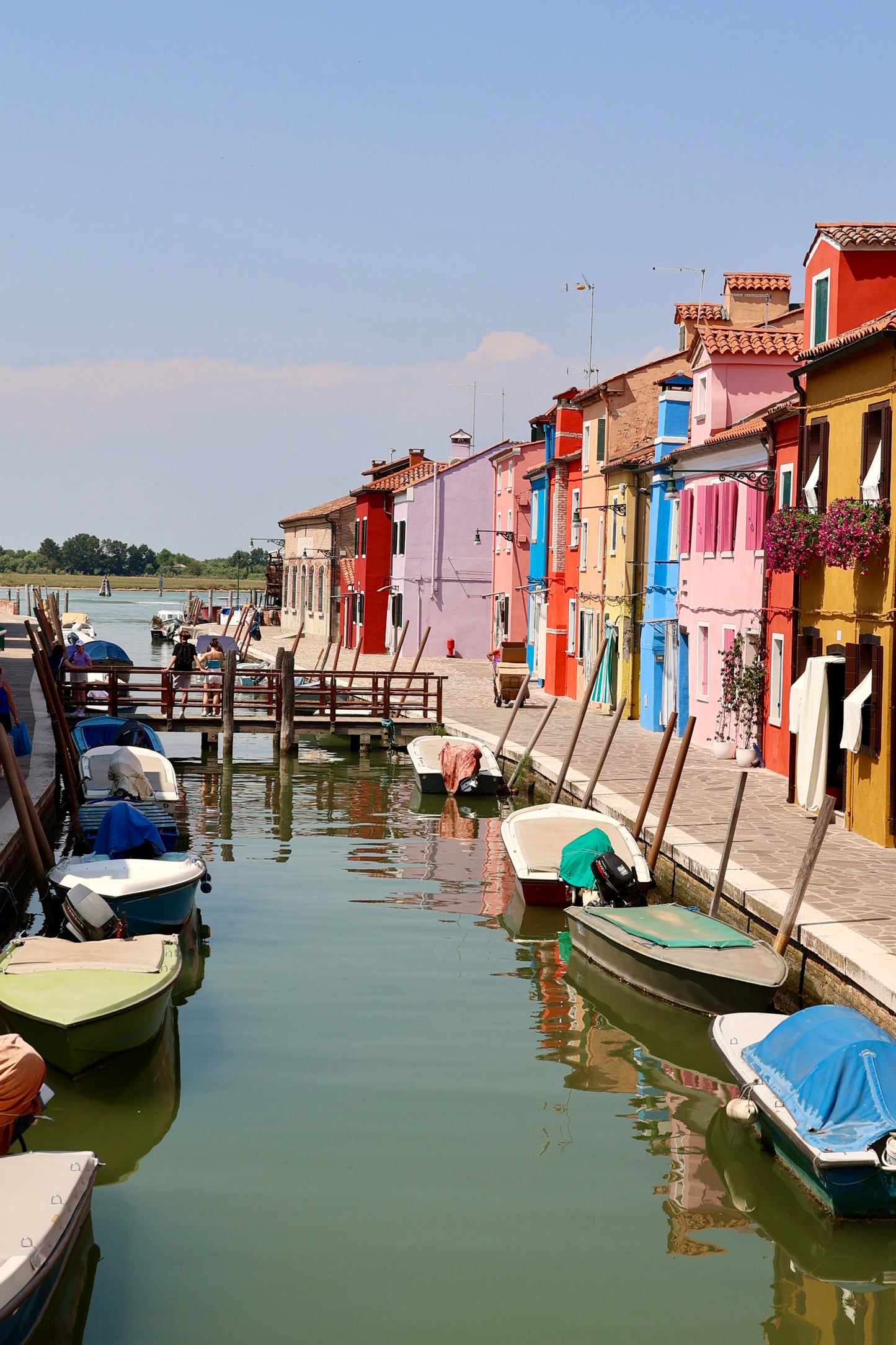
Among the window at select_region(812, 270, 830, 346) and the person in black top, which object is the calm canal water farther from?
the person in black top

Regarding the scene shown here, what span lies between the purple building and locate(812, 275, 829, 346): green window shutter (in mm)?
35026

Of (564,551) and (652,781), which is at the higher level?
(564,551)

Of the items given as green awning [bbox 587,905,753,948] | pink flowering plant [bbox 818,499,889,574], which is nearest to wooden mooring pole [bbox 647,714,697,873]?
green awning [bbox 587,905,753,948]

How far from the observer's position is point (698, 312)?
35.1 m

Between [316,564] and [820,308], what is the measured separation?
2039 inches

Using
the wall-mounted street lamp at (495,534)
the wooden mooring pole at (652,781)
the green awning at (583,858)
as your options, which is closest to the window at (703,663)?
the wooden mooring pole at (652,781)

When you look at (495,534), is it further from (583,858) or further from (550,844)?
(583,858)

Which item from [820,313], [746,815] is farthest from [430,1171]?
[820,313]

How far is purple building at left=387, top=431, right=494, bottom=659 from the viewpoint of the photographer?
2210 inches

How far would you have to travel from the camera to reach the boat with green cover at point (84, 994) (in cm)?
1098

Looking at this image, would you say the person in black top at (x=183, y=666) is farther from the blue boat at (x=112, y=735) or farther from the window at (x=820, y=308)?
the window at (x=820, y=308)

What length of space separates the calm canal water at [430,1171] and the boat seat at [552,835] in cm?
167

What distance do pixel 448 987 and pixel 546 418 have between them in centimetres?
3295

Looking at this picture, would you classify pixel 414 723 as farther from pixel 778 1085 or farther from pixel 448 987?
pixel 778 1085
